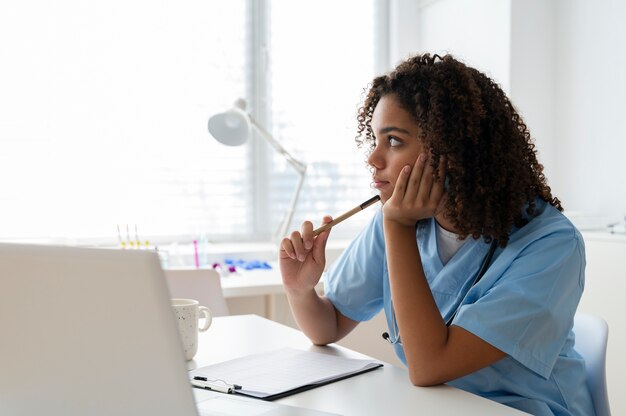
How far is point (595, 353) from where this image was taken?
4.28 ft

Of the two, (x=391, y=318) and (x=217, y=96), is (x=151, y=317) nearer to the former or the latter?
(x=391, y=318)

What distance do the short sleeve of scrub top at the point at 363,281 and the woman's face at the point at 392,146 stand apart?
Answer: 191mm

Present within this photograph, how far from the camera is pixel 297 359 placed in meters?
1.25

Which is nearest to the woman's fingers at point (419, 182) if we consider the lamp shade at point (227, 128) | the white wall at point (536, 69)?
the lamp shade at point (227, 128)

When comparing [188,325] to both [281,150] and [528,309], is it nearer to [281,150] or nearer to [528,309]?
[528,309]

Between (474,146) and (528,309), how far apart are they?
323 mm

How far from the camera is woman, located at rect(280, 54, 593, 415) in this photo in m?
1.14

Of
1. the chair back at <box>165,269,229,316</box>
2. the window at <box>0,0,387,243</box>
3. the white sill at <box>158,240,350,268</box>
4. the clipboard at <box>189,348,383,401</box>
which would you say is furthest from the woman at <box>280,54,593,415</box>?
the window at <box>0,0,387,243</box>

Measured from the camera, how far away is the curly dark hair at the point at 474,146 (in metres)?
1.27

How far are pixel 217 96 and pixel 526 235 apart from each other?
2276mm

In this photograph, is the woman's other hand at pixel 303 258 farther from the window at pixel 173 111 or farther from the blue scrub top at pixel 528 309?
the window at pixel 173 111

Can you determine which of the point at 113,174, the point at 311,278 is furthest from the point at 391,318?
the point at 113,174

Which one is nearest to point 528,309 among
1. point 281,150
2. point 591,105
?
point 281,150

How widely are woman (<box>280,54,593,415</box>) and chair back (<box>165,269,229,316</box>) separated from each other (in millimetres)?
537
